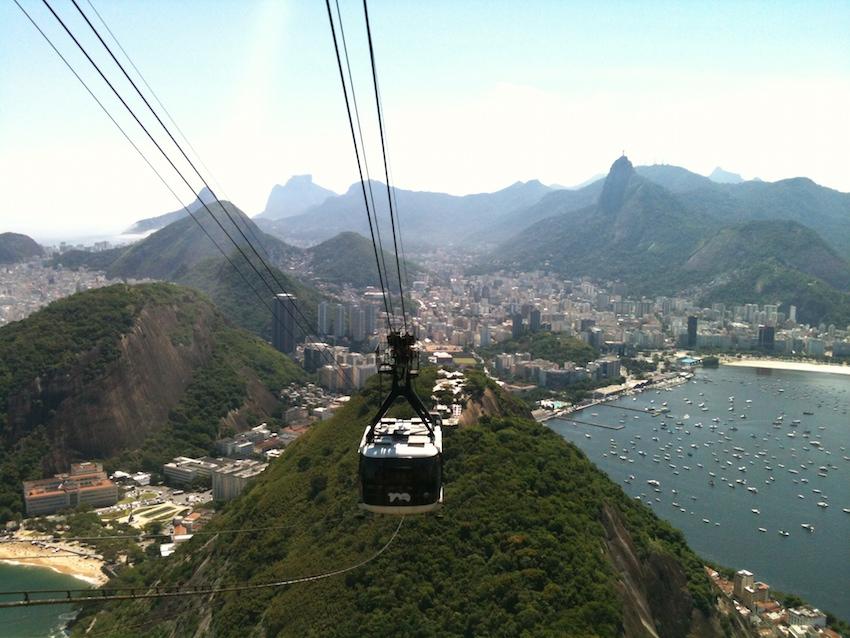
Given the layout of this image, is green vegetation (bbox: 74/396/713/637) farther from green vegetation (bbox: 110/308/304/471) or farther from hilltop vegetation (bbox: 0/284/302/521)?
green vegetation (bbox: 110/308/304/471)

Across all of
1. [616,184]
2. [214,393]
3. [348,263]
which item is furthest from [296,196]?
[214,393]

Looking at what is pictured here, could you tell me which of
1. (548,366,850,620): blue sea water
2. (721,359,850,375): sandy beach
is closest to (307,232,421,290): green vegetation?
(721,359,850,375): sandy beach

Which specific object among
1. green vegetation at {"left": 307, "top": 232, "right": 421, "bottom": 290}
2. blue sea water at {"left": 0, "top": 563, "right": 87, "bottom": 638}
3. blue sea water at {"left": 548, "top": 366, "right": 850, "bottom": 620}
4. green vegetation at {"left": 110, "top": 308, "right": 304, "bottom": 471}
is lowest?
blue sea water at {"left": 548, "top": 366, "right": 850, "bottom": 620}

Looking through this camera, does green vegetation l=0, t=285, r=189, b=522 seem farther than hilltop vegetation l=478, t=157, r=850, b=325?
No

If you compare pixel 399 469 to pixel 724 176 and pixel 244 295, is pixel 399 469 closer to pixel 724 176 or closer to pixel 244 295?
pixel 244 295

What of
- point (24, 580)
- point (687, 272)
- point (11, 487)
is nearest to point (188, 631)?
point (24, 580)

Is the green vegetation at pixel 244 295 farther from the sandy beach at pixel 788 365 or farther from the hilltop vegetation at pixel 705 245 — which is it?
the hilltop vegetation at pixel 705 245

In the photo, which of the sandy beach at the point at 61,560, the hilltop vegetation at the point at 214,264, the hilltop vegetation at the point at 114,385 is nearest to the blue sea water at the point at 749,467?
the hilltop vegetation at the point at 114,385
